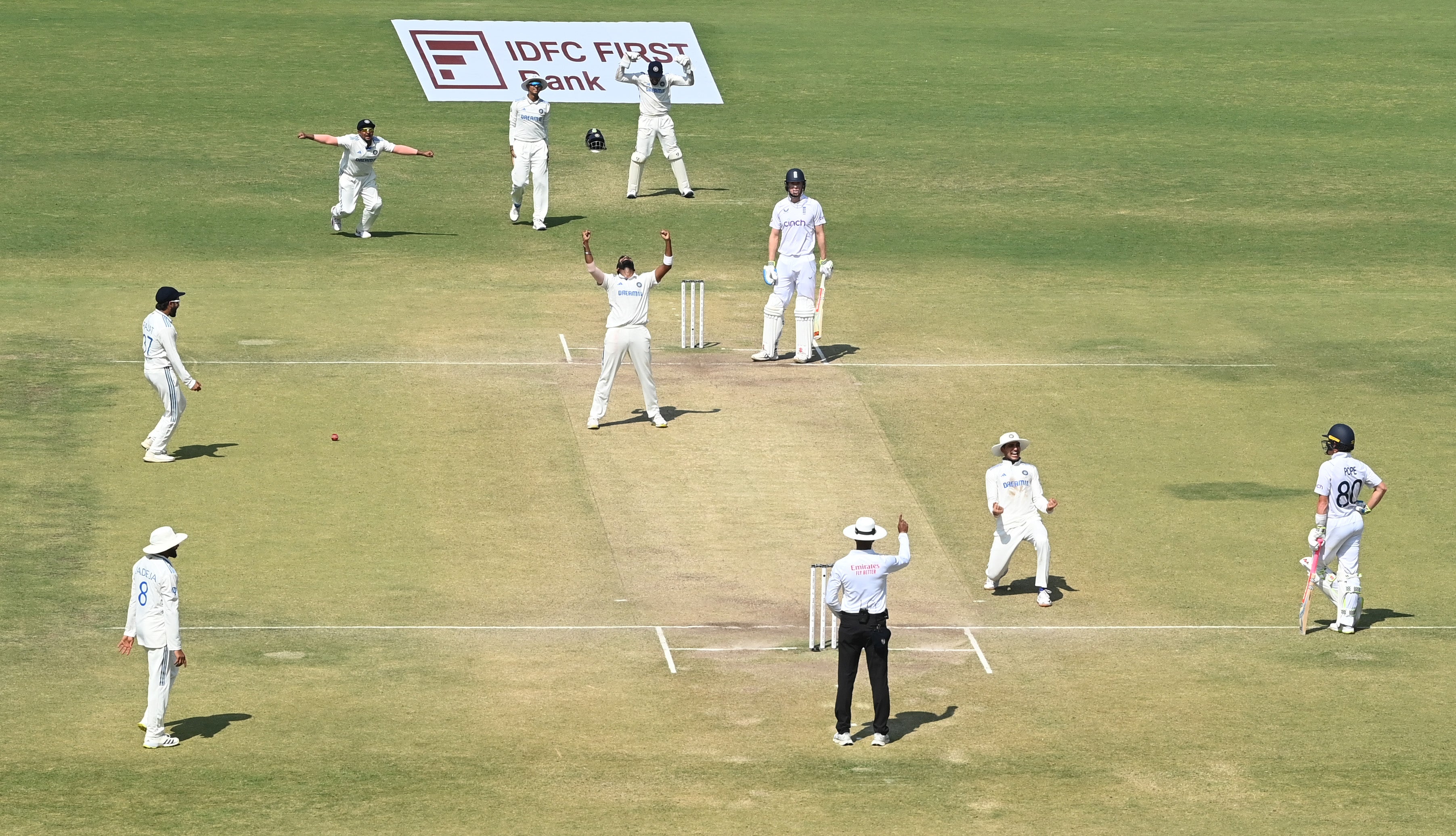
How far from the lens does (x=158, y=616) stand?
17.9 metres

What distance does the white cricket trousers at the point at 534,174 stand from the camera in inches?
1441

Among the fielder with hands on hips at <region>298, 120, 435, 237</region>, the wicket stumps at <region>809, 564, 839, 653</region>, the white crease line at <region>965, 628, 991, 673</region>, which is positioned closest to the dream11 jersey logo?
the fielder with hands on hips at <region>298, 120, 435, 237</region>

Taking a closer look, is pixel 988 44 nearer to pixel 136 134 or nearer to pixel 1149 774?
pixel 136 134

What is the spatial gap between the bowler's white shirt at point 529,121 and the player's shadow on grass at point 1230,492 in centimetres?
1468

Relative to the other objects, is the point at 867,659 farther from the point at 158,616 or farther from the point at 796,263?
the point at 796,263

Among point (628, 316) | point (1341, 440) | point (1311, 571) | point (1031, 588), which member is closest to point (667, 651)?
point (1031, 588)

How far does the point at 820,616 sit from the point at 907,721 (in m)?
2.55

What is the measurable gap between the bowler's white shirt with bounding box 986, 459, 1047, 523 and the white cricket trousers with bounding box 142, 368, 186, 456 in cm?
1038

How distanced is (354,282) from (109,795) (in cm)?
1841

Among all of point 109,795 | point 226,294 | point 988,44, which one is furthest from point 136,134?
point 109,795

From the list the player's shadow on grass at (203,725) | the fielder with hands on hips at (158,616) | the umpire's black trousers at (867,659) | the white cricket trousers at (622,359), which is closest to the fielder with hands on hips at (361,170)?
the white cricket trousers at (622,359)

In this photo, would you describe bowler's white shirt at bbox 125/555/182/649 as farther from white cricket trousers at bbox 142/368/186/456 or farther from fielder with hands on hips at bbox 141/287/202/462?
white cricket trousers at bbox 142/368/186/456

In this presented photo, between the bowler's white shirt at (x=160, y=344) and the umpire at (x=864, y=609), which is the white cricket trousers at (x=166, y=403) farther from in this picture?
the umpire at (x=864, y=609)

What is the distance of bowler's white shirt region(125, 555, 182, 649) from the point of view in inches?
703
